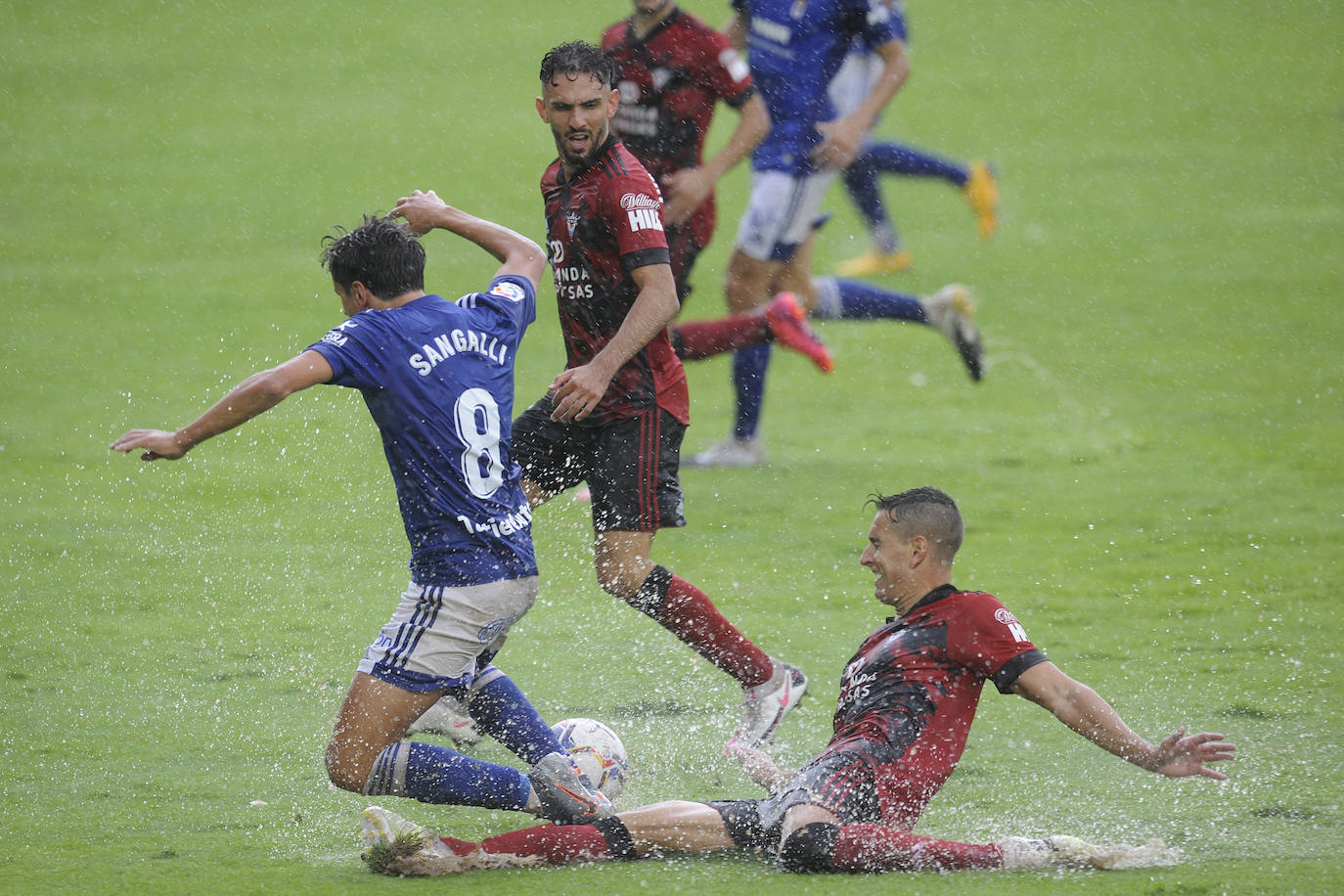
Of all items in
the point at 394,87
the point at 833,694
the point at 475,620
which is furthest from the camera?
the point at 394,87

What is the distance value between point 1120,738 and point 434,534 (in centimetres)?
184

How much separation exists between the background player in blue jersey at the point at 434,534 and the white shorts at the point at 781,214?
407 cm

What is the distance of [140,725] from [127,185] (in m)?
8.94

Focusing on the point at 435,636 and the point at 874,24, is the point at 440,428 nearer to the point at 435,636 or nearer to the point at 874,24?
the point at 435,636

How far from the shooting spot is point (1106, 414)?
9320 mm

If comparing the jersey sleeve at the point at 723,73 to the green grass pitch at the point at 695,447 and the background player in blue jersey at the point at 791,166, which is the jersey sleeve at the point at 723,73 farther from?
the green grass pitch at the point at 695,447

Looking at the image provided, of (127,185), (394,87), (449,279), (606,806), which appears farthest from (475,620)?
(394,87)

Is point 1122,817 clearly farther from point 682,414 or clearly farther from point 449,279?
point 449,279

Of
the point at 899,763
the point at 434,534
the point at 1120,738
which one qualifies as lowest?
the point at 899,763

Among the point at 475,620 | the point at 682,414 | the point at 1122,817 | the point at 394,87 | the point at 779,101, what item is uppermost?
the point at 394,87

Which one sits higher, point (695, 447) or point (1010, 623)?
point (695, 447)

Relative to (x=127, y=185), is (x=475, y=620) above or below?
below

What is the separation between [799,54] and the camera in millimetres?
8562

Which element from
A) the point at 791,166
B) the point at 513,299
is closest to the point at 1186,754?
the point at 513,299
